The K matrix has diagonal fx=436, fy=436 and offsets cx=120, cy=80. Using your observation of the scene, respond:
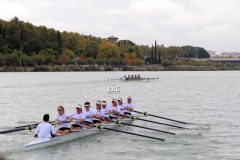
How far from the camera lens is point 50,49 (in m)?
96.8

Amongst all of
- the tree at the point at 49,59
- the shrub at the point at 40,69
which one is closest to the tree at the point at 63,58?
the tree at the point at 49,59

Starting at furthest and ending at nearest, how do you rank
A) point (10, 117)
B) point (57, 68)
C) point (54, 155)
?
point (57, 68) → point (10, 117) → point (54, 155)

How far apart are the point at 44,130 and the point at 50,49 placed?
85.7 meters

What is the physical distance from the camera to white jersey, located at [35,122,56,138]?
12.5 metres

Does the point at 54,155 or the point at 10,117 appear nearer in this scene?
the point at 54,155

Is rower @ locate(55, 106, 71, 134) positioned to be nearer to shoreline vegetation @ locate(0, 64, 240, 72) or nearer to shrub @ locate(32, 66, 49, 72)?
shoreline vegetation @ locate(0, 64, 240, 72)

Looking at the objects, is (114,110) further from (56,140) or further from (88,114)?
(56,140)

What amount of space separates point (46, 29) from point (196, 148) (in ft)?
317

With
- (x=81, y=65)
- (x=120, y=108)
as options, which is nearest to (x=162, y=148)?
(x=120, y=108)

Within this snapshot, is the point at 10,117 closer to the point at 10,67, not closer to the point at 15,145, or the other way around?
the point at 15,145

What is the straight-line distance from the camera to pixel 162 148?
1398 centimetres

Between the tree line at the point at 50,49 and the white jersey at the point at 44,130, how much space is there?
238 feet

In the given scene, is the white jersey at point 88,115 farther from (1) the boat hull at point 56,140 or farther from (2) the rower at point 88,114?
(1) the boat hull at point 56,140

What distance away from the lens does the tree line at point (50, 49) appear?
3524 inches
